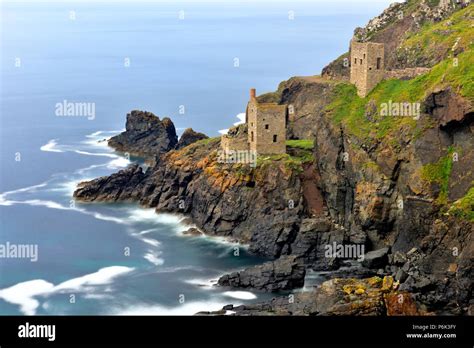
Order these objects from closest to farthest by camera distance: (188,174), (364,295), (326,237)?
(364,295), (326,237), (188,174)

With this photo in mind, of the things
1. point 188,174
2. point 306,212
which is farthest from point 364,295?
point 188,174

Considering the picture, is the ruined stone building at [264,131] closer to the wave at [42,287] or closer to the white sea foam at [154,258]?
the white sea foam at [154,258]

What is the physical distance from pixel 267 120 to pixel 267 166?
18.6 feet

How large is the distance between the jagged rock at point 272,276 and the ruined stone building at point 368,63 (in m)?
27.6

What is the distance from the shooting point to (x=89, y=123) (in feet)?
557

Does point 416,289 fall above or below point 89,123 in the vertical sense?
below

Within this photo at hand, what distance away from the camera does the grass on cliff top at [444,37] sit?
89.8 metres

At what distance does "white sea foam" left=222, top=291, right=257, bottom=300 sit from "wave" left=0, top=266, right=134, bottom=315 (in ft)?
41.5

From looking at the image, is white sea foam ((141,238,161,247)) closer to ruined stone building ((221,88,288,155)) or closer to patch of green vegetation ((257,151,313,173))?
ruined stone building ((221,88,288,155))
